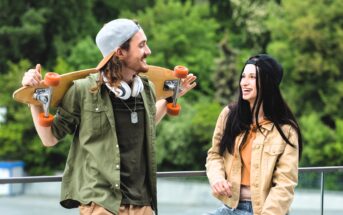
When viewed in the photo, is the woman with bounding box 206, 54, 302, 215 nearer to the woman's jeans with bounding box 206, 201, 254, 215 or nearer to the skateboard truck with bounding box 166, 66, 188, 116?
the woman's jeans with bounding box 206, 201, 254, 215

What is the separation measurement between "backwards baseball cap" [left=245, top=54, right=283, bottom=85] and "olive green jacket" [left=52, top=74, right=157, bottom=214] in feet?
2.02

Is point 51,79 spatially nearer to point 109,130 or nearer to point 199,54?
point 109,130

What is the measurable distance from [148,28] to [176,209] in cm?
2725

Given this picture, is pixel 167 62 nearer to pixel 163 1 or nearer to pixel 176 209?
pixel 163 1

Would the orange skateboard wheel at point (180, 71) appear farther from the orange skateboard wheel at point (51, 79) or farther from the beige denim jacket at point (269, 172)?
the orange skateboard wheel at point (51, 79)

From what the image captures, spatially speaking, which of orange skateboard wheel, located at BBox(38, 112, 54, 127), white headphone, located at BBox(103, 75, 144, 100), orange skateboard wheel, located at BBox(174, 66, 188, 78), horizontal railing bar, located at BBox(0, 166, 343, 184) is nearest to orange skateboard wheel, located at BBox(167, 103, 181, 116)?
orange skateboard wheel, located at BBox(174, 66, 188, 78)

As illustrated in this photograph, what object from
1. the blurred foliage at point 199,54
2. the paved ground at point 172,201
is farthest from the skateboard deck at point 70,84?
the blurred foliage at point 199,54

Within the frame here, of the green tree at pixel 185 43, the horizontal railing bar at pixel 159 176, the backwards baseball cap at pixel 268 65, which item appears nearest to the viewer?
the backwards baseball cap at pixel 268 65

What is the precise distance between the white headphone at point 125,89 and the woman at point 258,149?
1.98ft

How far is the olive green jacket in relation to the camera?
3035mm

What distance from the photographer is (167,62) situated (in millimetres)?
30469

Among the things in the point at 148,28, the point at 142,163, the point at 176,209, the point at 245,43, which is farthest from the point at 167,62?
the point at 142,163

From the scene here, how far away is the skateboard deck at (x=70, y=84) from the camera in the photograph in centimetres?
297

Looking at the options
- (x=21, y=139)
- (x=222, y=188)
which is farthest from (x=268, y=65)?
(x=21, y=139)
